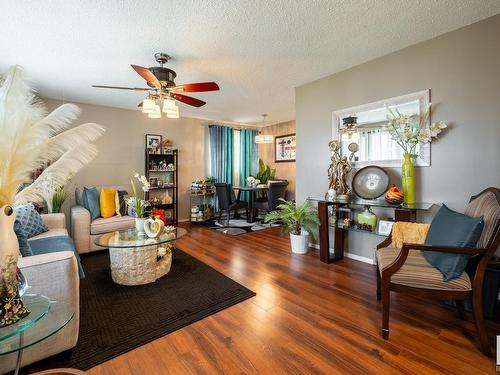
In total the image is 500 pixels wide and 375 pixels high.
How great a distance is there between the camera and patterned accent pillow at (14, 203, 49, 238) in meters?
2.50

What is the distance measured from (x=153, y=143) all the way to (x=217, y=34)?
10.6 ft

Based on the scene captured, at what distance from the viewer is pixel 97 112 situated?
443cm

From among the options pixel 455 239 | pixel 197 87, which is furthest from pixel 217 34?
pixel 455 239

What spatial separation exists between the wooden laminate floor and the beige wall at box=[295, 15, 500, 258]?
1087 mm

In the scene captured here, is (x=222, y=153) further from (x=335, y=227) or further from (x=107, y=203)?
(x=335, y=227)

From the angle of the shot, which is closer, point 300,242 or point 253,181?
point 300,242

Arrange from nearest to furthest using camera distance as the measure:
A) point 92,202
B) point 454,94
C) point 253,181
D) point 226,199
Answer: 1. point 454,94
2. point 92,202
3. point 226,199
4. point 253,181

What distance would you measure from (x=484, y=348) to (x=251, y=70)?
3.20m

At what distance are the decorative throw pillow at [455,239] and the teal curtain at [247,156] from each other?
15.4 feet

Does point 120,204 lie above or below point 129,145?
below

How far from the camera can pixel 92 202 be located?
3561mm

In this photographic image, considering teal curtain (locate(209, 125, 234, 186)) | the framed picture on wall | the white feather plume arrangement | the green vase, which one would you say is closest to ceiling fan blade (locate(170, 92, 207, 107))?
the white feather plume arrangement

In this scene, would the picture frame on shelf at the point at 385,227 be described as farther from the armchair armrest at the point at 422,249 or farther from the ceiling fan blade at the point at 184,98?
the ceiling fan blade at the point at 184,98

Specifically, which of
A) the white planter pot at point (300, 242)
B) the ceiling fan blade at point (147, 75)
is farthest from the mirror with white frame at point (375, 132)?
the ceiling fan blade at point (147, 75)
